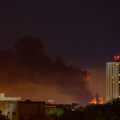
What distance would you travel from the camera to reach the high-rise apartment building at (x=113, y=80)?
115000 millimetres

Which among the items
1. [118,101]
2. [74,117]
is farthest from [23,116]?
[74,117]

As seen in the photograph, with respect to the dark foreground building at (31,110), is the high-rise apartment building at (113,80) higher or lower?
higher

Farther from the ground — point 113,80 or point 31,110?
point 113,80

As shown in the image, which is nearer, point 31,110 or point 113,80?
point 31,110

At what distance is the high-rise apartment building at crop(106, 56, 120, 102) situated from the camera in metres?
115

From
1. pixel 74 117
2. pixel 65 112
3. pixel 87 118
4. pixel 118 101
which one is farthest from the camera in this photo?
pixel 118 101

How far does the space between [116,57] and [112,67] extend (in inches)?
171

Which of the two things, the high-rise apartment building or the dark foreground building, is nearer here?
the dark foreground building

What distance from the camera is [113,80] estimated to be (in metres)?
117

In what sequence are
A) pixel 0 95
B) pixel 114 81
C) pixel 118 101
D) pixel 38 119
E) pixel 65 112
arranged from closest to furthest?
pixel 65 112, pixel 118 101, pixel 38 119, pixel 0 95, pixel 114 81

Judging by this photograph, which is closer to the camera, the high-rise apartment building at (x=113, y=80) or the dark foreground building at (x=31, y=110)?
the dark foreground building at (x=31, y=110)

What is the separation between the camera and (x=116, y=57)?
119 m

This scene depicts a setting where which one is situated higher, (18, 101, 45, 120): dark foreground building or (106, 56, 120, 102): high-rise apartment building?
(106, 56, 120, 102): high-rise apartment building

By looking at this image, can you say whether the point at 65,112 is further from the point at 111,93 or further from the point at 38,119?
the point at 111,93
